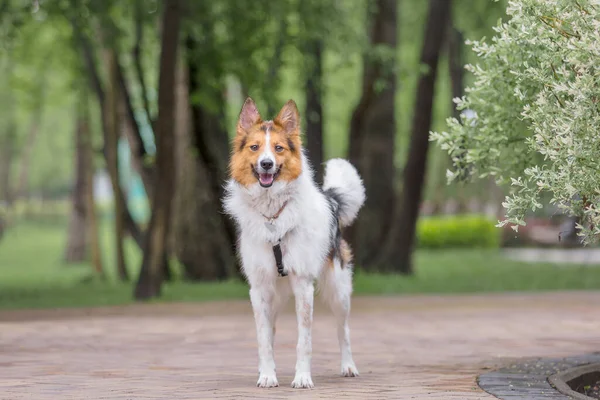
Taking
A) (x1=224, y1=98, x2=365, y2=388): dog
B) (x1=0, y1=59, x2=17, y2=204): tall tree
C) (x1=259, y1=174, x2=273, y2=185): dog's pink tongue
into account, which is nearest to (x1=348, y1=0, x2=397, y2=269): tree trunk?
(x1=0, y1=59, x2=17, y2=204): tall tree

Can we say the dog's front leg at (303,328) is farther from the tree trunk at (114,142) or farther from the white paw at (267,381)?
the tree trunk at (114,142)

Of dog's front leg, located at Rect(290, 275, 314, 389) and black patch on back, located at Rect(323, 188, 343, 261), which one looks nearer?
dog's front leg, located at Rect(290, 275, 314, 389)

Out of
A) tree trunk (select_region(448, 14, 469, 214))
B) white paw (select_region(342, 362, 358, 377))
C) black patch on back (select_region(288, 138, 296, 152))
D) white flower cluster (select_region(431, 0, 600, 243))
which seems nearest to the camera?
white flower cluster (select_region(431, 0, 600, 243))

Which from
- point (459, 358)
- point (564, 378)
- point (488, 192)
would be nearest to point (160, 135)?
Answer: point (459, 358)

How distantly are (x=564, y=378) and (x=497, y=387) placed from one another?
3.12 feet

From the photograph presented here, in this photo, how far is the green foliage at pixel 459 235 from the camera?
139ft

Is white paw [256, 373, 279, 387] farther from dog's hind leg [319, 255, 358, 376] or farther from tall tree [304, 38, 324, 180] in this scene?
tall tree [304, 38, 324, 180]

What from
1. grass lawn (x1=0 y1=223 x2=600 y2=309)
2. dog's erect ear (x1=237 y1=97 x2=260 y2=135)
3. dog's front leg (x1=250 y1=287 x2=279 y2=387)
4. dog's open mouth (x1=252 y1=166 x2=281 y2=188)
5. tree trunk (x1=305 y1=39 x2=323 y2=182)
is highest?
tree trunk (x1=305 y1=39 x2=323 y2=182)

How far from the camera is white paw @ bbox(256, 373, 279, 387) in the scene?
898 centimetres

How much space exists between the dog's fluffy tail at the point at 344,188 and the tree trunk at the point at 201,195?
12923 mm

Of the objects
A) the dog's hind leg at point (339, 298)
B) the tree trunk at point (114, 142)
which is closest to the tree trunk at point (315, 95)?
the tree trunk at point (114, 142)

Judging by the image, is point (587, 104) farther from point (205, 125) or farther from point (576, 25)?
point (205, 125)

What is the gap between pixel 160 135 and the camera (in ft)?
61.7

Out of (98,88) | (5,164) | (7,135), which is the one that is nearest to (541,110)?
(98,88)
